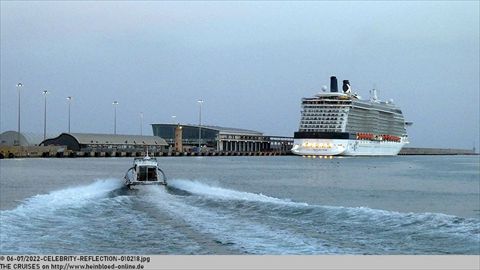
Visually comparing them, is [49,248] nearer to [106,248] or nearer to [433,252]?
[106,248]

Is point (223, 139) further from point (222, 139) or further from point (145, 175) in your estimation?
point (145, 175)

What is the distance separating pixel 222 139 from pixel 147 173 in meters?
113

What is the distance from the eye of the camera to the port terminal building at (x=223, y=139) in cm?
14375

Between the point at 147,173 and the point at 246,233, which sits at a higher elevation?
the point at 147,173

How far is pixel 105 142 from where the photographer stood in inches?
4675

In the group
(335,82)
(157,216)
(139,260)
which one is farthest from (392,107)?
(139,260)

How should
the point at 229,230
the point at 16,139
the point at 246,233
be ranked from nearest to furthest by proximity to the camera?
the point at 246,233, the point at 229,230, the point at 16,139

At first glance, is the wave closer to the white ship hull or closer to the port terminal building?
the white ship hull

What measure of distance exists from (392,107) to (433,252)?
108112mm

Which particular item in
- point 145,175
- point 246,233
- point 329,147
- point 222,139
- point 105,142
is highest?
point 222,139

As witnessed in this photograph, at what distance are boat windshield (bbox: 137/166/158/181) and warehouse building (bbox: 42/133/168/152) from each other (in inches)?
3355

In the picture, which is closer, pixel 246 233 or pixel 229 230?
pixel 246 233

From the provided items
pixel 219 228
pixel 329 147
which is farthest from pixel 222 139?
pixel 219 228

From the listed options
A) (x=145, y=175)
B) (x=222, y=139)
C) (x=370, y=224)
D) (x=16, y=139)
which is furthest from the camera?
(x=222, y=139)
